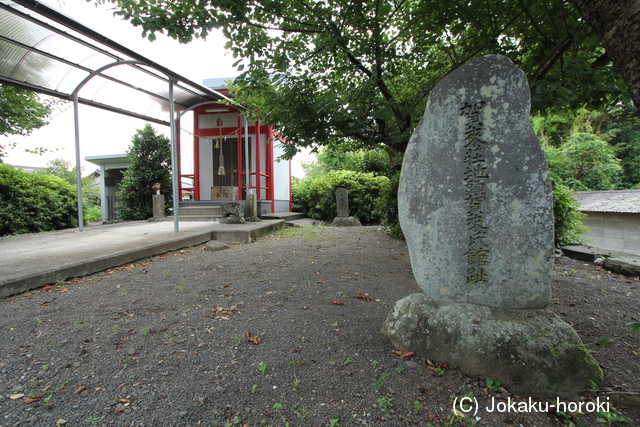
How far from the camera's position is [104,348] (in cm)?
213

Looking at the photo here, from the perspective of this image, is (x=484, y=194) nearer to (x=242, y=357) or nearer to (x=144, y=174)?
(x=242, y=357)

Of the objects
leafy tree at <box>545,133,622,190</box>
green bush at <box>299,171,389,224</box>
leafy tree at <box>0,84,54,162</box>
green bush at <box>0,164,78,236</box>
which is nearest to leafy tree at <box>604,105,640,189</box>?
leafy tree at <box>545,133,622,190</box>

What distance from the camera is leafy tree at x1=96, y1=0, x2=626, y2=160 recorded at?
132 inches

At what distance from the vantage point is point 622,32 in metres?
1.55

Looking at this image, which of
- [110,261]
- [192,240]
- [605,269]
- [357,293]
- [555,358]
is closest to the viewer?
[555,358]

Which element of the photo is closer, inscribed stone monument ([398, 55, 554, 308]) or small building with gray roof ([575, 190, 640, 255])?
inscribed stone monument ([398, 55, 554, 308])

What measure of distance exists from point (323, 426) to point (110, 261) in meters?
3.81

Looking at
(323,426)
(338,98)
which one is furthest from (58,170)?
(323,426)

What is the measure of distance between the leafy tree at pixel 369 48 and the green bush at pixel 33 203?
20.6 feet

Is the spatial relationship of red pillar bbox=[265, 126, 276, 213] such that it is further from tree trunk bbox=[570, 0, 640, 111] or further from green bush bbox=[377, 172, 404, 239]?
tree trunk bbox=[570, 0, 640, 111]

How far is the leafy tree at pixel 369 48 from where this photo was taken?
3355 mm

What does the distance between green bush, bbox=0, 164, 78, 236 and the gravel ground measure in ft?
18.5

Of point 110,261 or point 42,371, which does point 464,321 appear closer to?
point 42,371

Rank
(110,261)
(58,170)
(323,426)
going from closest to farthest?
(323,426) < (110,261) < (58,170)
